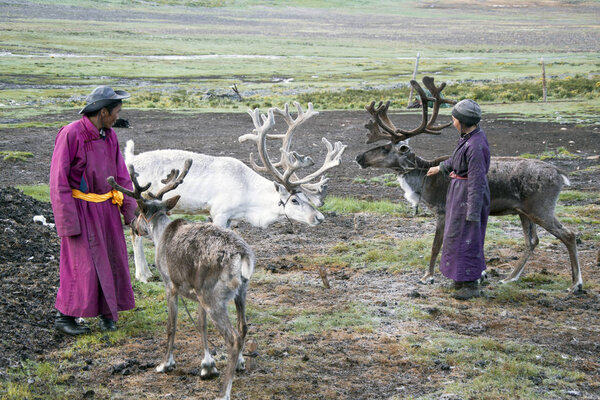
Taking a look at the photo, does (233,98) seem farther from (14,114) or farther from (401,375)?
(401,375)

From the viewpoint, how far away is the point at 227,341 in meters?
5.44

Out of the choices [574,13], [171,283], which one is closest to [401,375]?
[171,283]

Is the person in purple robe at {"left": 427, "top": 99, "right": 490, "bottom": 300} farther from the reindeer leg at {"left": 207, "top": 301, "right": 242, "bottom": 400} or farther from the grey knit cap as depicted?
the reindeer leg at {"left": 207, "top": 301, "right": 242, "bottom": 400}

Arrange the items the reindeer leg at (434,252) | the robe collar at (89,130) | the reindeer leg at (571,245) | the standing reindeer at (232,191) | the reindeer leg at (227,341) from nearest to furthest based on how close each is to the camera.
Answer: the reindeer leg at (227,341) < the robe collar at (89,130) < the reindeer leg at (571,245) < the reindeer leg at (434,252) < the standing reindeer at (232,191)

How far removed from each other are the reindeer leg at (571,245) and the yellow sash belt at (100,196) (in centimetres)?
509

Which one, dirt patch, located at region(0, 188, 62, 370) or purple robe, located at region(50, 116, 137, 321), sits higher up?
purple robe, located at region(50, 116, 137, 321)

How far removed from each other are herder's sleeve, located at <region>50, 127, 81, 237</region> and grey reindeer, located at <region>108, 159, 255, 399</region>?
19.9 inches

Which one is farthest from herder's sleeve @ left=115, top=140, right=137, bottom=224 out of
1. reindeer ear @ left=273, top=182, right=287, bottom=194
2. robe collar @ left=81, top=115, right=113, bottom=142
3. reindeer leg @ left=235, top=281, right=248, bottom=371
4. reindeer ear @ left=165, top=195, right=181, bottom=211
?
reindeer ear @ left=273, top=182, right=287, bottom=194

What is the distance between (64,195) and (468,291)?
4.72 m

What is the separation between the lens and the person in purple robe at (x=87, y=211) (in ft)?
21.4

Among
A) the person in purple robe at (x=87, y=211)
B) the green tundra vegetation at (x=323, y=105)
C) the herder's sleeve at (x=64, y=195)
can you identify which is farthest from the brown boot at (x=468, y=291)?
the herder's sleeve at (x=64, y=195)

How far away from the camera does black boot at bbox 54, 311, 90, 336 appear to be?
265 inches

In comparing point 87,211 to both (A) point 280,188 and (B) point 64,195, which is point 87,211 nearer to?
(B) point 64,195

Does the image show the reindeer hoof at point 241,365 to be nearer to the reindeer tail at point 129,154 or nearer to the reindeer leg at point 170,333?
the reindeer leg at point 170,333
